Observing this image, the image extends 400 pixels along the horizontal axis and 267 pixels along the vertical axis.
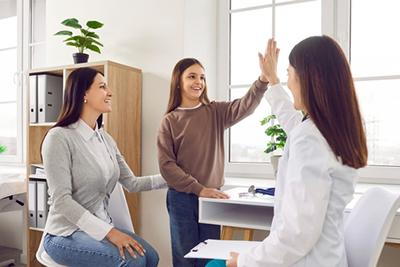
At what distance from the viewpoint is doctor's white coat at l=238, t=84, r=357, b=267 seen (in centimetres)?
97

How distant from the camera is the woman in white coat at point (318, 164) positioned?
98cm

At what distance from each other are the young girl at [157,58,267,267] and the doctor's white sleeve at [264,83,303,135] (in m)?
0.28

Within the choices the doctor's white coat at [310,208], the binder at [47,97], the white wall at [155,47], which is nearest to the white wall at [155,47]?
the white wall at [155,47]

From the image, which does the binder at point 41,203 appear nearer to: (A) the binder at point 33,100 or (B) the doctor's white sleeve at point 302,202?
(A) the binder at point 33,100

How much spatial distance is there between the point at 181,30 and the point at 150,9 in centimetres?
28

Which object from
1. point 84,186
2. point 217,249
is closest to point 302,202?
point 217,249

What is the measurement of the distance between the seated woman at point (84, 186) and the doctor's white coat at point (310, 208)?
2.58ft

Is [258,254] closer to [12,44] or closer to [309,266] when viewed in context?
[309,266]

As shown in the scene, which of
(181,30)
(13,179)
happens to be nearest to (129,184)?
(181,30)

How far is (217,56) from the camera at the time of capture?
2.73 meters

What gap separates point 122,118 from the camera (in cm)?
245

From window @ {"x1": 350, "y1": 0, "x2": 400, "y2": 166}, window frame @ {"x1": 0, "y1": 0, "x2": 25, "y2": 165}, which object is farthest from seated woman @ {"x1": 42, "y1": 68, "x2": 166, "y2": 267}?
window frame @ {"x1": 0, "y1": 0, "x2": 25, "y2": 165}

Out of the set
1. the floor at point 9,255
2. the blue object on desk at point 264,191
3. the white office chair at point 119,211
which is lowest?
the floor at point 9,255

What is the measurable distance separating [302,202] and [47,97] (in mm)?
2081
